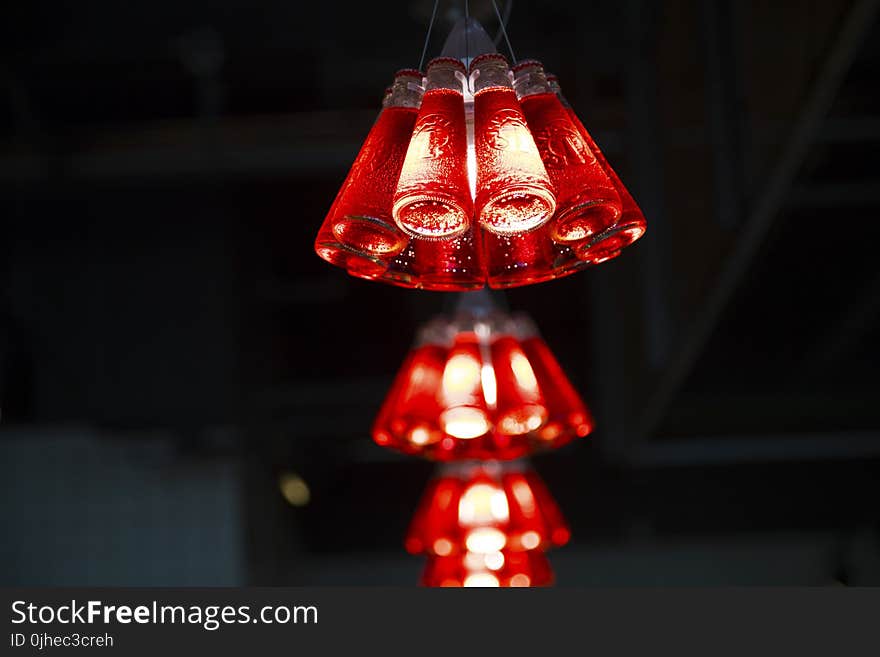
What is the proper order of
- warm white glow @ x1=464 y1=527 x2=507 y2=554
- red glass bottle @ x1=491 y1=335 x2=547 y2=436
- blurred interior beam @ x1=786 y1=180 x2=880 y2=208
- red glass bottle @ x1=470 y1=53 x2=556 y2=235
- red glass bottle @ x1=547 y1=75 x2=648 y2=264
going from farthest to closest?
blurred interior beam @ x1=786 y1=180 x2=880 y2=208 → warm white glow @ x1=464 y1=527 x2=507 y2=554 → red glass bottle @ x1=491 y1=335 x2=547 y2=436 → red glass bottle @ x1=547 y1=75 x2=648 y2=264 → red glass bottle @ x1=470 y1=53 x2=556 y2=235

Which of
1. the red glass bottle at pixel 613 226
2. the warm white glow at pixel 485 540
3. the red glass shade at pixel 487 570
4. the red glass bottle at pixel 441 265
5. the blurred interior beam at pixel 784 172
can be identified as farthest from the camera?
the red glass shade at pixel 487 570

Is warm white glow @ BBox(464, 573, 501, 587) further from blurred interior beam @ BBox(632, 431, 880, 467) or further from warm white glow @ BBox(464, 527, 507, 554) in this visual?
blurred interior beam @ BBox(632, 431, 880, 467)

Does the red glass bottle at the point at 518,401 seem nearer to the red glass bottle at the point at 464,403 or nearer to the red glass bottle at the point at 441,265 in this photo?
the red glass bottle at the point at 464,403

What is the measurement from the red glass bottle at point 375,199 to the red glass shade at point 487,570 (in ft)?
6.09

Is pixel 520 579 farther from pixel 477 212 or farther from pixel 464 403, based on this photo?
pixel 477 212

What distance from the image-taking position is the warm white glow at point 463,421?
2.35 m

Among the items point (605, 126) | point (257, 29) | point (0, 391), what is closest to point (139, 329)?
point (0, 391)

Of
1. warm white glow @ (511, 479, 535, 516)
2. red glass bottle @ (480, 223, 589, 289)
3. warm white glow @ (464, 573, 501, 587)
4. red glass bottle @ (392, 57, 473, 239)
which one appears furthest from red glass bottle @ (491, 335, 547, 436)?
warm white glow @ (464, 573, 501, 587)

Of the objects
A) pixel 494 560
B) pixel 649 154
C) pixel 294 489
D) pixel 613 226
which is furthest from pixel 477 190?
pixel 294 489

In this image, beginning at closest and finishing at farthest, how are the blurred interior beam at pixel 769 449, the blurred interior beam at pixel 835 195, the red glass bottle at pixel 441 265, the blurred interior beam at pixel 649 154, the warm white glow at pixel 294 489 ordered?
the red glass bottle at pixel 441 265, the blurred interior beam at pixel 835 195, the blurred interior beam at pixel 649 154, the blurred interior beam at pixel 769 449, the warm white glow at pixel 294 489

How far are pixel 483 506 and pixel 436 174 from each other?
1994 mm

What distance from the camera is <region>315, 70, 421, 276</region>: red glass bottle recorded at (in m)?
1.61

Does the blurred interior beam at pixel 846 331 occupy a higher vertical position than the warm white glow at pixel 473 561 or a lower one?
higher

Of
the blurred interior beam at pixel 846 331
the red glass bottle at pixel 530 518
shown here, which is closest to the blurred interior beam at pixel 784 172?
the red glass bottle at pixel 530 518
